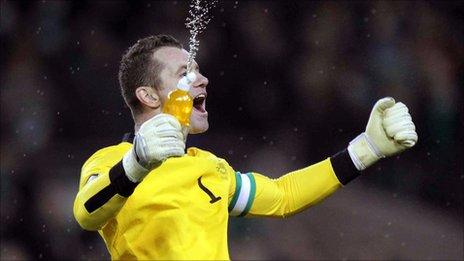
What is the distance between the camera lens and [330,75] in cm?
378

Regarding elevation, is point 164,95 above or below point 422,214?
above

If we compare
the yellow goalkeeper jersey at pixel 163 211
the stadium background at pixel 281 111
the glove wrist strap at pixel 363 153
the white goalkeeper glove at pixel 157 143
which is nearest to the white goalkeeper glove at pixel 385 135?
the glove wrist strap at pixel 363 153

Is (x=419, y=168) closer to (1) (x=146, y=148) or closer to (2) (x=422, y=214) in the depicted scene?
(2) (x=422, y=214)

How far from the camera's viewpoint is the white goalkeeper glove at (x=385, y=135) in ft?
6.94

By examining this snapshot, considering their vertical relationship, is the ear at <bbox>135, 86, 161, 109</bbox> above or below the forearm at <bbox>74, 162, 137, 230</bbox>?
above

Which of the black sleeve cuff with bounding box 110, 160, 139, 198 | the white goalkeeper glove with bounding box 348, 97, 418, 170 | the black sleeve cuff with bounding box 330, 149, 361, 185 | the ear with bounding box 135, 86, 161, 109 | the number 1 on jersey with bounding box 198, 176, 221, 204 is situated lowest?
the number 1 on jersey with bounding box 198, 176, 221, 204

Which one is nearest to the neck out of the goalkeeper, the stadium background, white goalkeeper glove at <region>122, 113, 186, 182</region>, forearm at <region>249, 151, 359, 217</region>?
the goalkeeper

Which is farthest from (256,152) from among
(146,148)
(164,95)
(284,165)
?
(146,148)

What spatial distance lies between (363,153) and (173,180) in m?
0.53

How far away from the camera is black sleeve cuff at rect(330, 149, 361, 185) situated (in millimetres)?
2246

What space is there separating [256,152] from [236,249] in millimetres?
408

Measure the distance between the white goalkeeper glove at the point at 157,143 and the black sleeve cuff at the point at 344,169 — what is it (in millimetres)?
676

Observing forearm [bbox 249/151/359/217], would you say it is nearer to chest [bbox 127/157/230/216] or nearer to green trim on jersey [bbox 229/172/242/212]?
green trim on jersey [bbox 229/172/242/212]

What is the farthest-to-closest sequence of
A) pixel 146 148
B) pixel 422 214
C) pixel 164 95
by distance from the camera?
pixel 422 214, pixel 164 95, pixel 146 148
